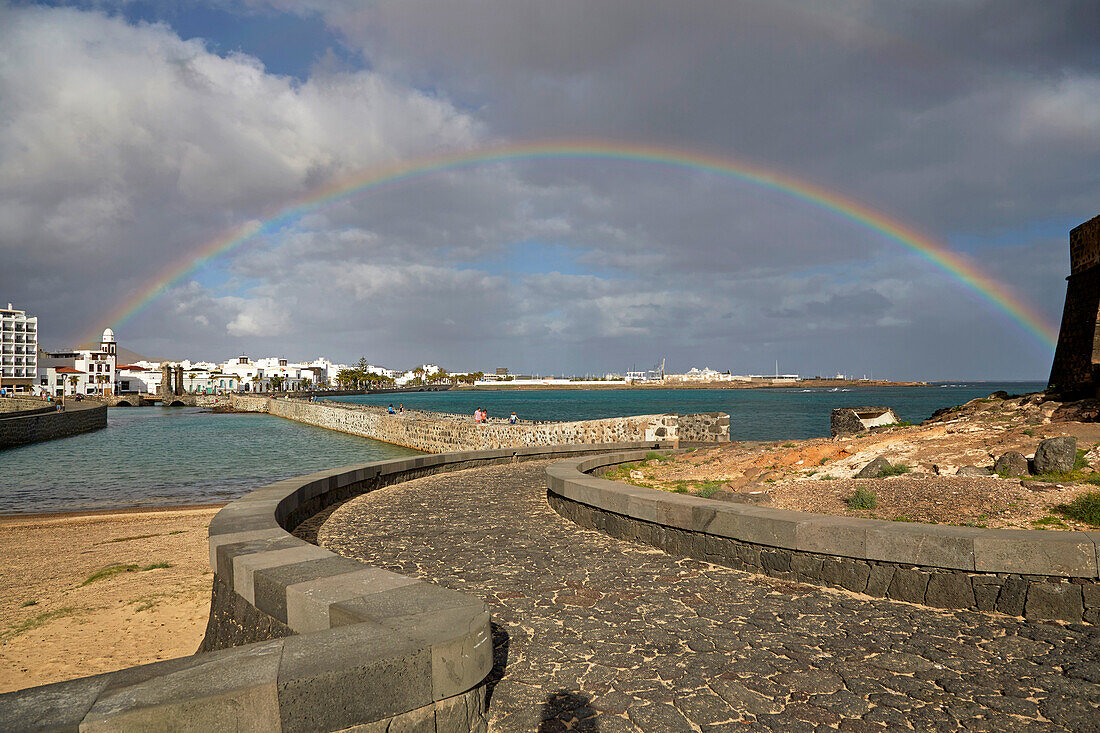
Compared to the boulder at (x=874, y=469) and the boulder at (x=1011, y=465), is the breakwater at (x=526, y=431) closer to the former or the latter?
the boulder at (x=874, y=469)

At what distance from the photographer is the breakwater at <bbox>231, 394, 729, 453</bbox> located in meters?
23.3

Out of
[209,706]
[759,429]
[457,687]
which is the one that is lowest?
[759,429]

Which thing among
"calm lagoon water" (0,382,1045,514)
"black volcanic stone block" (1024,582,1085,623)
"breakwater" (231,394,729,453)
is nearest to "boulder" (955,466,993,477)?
"black volcanic stone block" (1024,582,1085,623)

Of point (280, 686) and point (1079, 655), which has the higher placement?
point (280, 686)

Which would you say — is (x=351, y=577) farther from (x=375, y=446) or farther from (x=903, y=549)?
(x=375, y=446)

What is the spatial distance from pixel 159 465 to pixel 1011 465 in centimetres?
3557

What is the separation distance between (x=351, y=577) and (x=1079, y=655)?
4554 millimetres

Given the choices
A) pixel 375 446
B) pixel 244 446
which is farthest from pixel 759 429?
pixel 244 446

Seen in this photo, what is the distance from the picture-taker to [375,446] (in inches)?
1649

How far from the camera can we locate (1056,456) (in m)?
6.68

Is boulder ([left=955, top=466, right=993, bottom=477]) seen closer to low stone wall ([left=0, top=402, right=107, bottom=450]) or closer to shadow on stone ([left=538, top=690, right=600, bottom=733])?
shadow on stone ([left=538, top=690, right=600, bottom=733])

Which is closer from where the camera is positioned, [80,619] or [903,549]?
[903,549]

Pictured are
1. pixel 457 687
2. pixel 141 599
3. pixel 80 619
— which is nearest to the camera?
pixel 457 687

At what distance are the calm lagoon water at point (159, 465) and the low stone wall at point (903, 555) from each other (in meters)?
20.2
